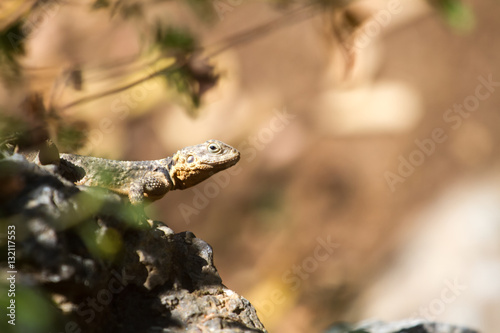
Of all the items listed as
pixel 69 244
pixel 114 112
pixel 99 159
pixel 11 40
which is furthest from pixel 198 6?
pixel 114 112

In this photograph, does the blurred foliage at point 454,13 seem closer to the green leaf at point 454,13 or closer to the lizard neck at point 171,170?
the green leaf at point 454,13

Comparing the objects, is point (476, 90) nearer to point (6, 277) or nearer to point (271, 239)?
point (271, 239)

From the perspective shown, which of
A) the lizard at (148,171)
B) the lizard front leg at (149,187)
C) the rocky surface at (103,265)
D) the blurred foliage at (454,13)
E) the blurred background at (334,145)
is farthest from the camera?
the blurred background at (334,145)

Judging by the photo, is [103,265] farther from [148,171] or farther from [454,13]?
[454,13]

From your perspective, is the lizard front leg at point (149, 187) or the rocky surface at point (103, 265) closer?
the rocky surface at point (103, 265)

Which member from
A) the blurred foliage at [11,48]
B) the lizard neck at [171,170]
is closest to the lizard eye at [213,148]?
the lizard neck at [171,170]

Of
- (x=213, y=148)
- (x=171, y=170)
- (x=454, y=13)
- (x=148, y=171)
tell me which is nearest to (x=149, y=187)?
(x=148, y=171)
